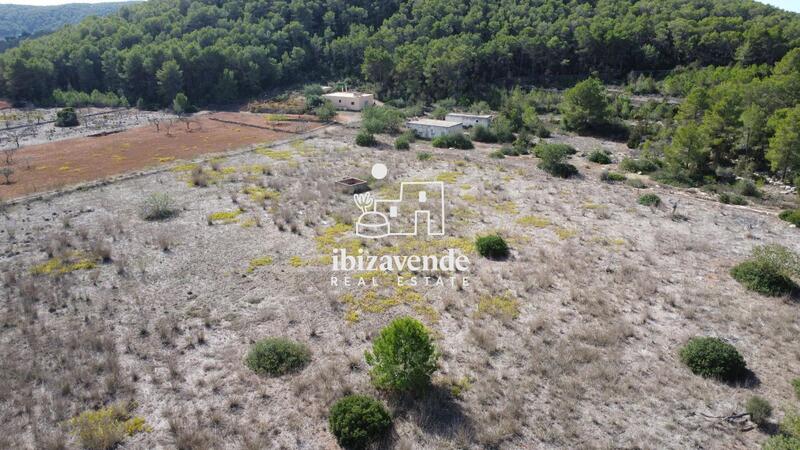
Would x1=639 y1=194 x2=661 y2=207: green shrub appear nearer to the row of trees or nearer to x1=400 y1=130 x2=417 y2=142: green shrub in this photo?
the row of trees

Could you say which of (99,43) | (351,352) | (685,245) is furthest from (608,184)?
(99,43)

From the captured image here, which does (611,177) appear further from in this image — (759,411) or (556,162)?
(759,411)

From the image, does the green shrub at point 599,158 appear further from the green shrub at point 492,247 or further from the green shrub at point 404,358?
the green shrub at point 404,358

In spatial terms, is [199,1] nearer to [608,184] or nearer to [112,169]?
[112,169]

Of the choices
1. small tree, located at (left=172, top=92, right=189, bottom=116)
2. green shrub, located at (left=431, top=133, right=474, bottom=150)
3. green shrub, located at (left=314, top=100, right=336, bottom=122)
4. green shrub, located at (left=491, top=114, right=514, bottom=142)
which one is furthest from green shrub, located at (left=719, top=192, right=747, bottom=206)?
small tree, located at (left=172, top=92, right=189, bottom=116)

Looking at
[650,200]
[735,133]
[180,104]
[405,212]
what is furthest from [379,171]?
[180,104]

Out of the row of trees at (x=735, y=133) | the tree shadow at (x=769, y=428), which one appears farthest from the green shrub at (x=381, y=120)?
the tree shadow at (x=769, y=428)
